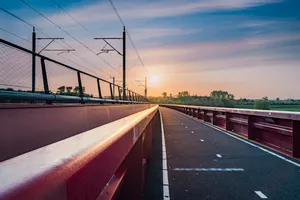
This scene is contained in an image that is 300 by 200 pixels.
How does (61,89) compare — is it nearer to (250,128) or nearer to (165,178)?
(165,178)

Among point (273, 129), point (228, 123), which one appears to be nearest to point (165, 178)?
point (273, 129)

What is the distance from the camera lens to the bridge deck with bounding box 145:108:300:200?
274 inches

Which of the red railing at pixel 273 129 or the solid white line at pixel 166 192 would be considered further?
the red railing at pixel 273 129

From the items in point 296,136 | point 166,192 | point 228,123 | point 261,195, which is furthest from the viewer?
point 228,123

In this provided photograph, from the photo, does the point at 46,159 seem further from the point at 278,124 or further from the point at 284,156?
the point at 278,124

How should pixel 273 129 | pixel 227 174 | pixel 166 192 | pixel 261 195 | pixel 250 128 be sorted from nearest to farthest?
pixel 261 195 → pixel 166 192 → pixel 227 174 → pixel 273 129 → pixel 250 128

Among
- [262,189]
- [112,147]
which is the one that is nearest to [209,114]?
[262,189]

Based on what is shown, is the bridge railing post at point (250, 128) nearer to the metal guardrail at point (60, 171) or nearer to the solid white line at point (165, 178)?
the solid white line at point (165, 178)

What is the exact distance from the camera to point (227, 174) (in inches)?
338

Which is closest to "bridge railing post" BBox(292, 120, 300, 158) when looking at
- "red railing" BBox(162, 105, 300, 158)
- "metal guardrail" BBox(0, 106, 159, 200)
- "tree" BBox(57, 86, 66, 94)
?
"red railing" BBox(162, 105, 300, 158)

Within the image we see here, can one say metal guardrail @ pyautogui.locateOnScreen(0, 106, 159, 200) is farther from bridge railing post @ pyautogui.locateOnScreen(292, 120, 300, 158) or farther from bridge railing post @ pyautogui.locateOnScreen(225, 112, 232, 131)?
bridge railing post @ pyautogui.locateOnScreen(225, 112, 232, 131)

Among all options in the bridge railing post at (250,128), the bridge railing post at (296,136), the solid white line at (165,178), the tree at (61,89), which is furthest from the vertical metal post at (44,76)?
the bridge railing post at (250,128)

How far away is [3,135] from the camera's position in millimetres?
3400

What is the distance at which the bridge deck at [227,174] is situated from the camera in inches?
274
